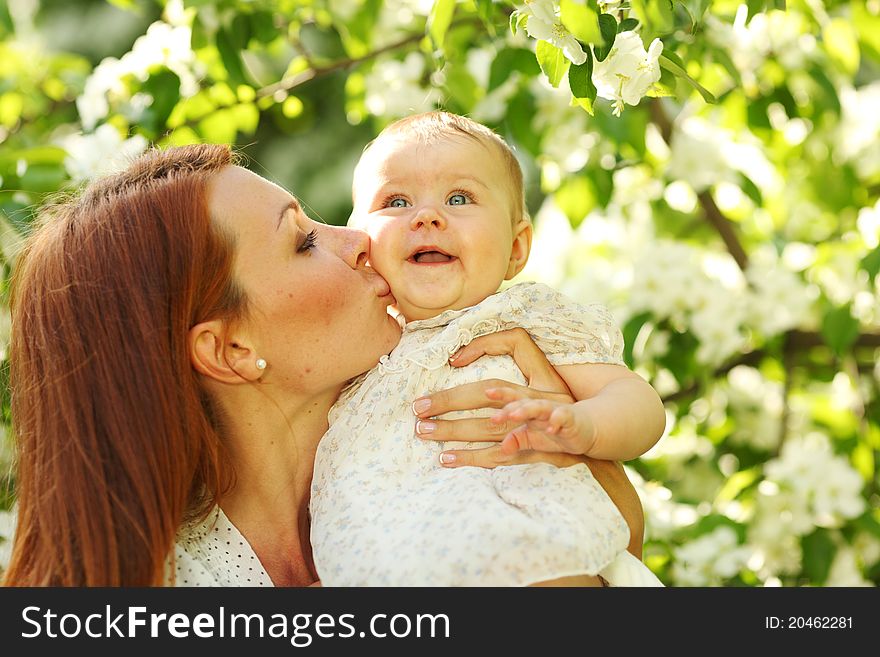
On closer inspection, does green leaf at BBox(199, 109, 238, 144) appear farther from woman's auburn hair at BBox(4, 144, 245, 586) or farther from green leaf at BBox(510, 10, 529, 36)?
green leaf at BBox(510, 10, 529, 36)

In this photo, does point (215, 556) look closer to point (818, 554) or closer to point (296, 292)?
point (296, 292)

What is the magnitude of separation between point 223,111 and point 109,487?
169cm

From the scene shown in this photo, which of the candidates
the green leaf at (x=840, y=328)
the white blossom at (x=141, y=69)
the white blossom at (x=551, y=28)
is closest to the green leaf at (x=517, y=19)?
the white blossom at (x=551, y=28)

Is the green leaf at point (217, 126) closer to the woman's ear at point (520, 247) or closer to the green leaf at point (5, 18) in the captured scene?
the green leaf at point (5, 18)

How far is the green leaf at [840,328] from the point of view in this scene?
3.02 m

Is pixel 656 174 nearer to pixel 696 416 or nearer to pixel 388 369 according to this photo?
pixel 696 416

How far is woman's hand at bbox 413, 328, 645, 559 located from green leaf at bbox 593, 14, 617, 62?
49cm

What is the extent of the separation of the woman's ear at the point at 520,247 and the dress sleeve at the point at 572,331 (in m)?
0.19

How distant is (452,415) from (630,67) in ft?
1.91

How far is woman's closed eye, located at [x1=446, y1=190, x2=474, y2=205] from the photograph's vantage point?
1.91 meters

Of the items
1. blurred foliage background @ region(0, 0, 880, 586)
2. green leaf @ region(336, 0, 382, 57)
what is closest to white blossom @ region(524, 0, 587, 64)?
blurred foliage background @ region(0, 0, 880, 586)

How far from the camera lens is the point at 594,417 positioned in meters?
1.62
